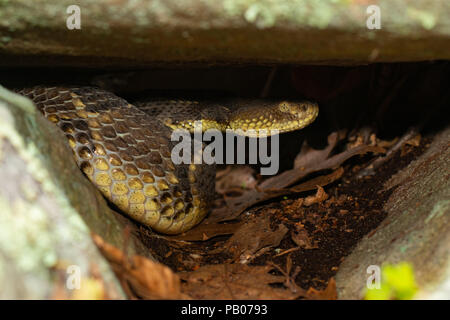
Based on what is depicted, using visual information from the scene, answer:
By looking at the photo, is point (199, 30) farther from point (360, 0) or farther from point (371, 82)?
point (371, 82)

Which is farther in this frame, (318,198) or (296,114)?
(296,114)

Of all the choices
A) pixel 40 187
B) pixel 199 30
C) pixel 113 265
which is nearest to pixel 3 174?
pixel 40 187

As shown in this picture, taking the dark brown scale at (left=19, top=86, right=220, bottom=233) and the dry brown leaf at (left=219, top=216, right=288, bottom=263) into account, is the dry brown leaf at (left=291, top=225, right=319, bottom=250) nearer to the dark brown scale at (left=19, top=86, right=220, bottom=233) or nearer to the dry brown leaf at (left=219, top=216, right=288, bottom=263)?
the dry brown leaf at (left=219, top=216, right=288, bottom=263)

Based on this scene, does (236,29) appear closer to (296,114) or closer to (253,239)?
(253,239)

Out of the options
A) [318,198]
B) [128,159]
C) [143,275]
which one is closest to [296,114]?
[318,198]

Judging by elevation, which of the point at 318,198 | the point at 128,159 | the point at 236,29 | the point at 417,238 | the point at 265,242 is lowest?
the point at 265,242

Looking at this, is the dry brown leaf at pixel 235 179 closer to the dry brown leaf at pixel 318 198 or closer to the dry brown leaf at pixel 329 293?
the dry brown leaf at pixel 318 198

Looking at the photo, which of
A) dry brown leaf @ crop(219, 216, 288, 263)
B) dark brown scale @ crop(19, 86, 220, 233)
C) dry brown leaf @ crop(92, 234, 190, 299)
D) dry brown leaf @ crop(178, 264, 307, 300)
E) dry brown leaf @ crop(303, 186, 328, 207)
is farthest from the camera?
dry brown leaf @ crop(303, 186, 328, 207)

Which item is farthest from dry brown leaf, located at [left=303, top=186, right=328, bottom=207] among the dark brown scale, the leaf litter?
the dark brown scale
